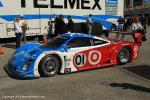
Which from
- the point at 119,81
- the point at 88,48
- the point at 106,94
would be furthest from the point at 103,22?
→ the point at 106,94

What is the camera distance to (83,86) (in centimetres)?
841

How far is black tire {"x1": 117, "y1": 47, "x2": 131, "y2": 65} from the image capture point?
37.3 feet

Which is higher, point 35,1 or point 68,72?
point 35,1

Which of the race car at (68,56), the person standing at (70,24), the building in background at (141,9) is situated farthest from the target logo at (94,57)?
the building in background at (141,9)

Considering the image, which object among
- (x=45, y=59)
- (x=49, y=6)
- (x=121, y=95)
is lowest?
(x=121, y=95)

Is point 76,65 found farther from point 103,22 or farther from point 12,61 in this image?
point 103,22

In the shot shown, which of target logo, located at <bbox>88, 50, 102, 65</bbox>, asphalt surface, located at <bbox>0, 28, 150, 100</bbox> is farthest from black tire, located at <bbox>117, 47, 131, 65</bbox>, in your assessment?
target logo, located at <bbox>88, 50, 102, 65</bbox>

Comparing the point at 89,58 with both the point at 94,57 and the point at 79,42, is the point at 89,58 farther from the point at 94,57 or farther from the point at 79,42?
the point at 79,42

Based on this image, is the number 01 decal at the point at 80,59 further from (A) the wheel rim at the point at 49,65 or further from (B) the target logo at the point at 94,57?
(A) the wheel rim at the point at 49,65

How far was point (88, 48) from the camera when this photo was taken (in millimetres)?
10430

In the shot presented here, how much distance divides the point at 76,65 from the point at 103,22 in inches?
510

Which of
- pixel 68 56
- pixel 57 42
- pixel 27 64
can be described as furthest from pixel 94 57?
pixel 27 64

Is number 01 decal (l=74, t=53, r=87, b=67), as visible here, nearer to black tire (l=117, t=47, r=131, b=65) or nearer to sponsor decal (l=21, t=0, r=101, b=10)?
black tire (l=117, t=47, r=131, b=65)

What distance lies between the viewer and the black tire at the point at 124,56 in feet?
37.3
